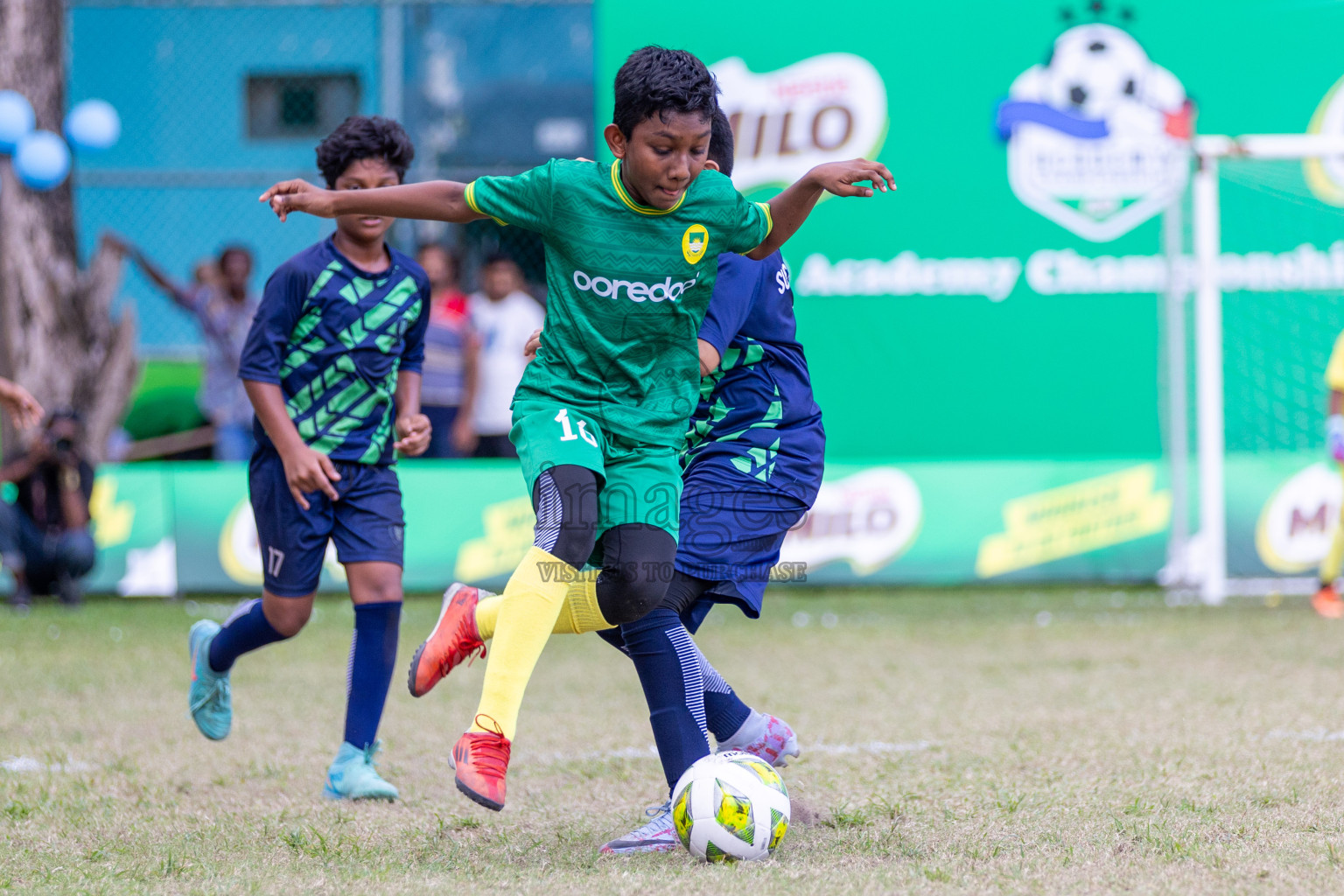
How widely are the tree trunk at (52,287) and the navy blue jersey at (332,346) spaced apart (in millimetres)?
6750

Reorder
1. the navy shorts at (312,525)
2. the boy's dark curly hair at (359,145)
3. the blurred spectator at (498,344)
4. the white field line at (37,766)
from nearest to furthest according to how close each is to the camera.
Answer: the boy's dark curly hair at (359,145) < the navy shorts at (312,525) < the white field line at (37,766) < the blurred spectator at (498,344)

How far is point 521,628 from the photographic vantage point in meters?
3.39

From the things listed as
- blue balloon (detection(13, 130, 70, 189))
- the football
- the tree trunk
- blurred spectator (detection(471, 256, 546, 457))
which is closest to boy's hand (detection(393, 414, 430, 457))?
the football

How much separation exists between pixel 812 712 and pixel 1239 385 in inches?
238

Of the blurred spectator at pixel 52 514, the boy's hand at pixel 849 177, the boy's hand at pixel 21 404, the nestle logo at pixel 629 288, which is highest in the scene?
the boy's hand at pixel 849 177

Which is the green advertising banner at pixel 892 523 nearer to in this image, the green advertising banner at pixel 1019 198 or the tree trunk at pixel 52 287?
the green advertising banner at pixel 1019 198

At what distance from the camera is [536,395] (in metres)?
3.51

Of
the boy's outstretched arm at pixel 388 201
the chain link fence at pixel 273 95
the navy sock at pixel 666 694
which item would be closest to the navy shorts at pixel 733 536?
the navy sock at pixel 666 694

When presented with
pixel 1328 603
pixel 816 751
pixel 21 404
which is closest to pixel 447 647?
pixel 816 751

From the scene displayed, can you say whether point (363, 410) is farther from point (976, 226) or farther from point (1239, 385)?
point (1239, 385)

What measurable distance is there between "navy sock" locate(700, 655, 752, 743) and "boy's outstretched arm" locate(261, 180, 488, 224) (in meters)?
1.37

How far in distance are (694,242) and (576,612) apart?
3.05 ft

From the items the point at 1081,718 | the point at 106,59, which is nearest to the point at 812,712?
the point at 1081,718

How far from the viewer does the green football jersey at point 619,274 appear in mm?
3418
